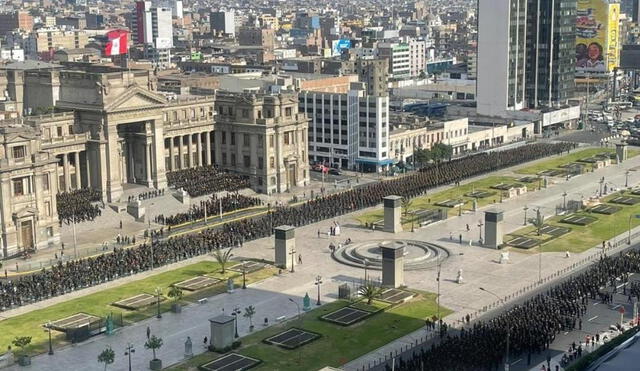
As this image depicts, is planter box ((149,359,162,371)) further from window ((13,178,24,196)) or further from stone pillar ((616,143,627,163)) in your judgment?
stone pillar ((616,143,627,163))

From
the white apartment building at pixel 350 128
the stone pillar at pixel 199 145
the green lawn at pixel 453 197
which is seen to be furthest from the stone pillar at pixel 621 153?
the stone pillar at pixel 199 145

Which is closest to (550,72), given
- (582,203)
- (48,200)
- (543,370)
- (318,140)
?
(318,140)

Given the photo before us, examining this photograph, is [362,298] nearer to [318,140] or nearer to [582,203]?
[582,203]

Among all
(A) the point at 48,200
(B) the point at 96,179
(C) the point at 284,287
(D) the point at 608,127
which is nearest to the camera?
(C) the point at 284,287

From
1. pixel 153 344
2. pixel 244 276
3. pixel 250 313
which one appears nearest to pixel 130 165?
→ pixel 244 276

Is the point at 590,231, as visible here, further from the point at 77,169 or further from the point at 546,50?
the point at 546,50
